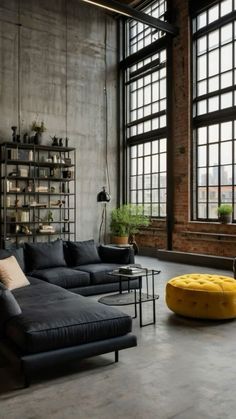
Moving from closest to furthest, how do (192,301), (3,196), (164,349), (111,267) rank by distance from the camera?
(164,349) < (192,301) < (111,267) < (3,196)

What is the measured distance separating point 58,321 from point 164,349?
112 cm

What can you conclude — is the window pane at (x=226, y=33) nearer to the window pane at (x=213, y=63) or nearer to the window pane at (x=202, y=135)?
the window pane at (x=213, y=63)

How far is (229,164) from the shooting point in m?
8.25

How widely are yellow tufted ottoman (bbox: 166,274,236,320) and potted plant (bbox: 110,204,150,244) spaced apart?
576 centimetres

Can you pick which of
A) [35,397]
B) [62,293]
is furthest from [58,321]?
[62,293]

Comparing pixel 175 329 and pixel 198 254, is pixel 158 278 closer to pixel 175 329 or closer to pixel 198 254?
pixel 198 254

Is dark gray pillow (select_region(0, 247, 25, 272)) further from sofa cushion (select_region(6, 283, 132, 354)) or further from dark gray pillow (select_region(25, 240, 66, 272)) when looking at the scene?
sofa cushion (select_region(6, 283, 132, 354))

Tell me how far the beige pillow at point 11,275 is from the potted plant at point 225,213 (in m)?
4.81

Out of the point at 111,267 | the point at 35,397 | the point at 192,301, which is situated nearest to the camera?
the point at 35,397

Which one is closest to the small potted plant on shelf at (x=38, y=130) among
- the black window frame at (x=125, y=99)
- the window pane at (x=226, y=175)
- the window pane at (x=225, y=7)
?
the black window frame at (x=125, y=99)

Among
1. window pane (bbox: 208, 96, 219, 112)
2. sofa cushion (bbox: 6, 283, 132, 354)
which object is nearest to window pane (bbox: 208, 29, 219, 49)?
window pane (bbox: 208, 96, 219, 112)

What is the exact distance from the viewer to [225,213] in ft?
26.4

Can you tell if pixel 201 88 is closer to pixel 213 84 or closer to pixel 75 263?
pixel 213 84

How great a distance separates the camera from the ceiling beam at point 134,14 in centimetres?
811
